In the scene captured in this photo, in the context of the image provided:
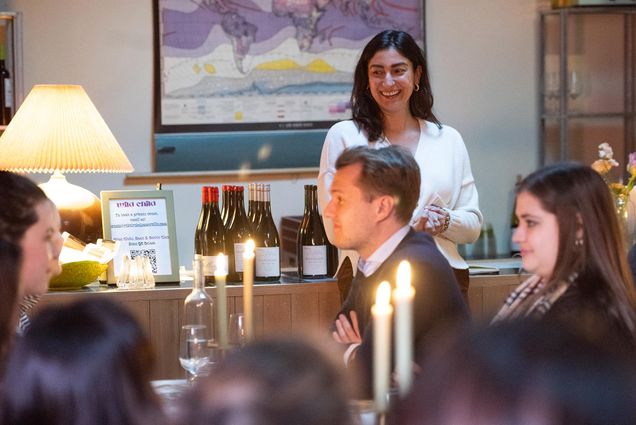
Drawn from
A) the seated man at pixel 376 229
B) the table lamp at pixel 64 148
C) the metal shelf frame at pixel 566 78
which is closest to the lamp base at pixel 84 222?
the table lamp at pixel 64 148

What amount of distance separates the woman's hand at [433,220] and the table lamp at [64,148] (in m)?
0.99

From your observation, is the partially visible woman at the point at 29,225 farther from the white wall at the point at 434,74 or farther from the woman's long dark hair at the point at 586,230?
the white wall at the point at 434,74

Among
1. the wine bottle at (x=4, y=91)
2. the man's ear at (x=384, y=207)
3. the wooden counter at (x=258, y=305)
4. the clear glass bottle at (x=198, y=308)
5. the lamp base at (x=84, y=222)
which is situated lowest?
the wooden counter at (x=258, y=305)

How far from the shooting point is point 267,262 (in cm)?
305

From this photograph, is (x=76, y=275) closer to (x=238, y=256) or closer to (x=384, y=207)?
(x=238, y=256)

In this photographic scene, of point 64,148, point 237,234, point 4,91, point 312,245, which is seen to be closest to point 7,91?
point 4,91

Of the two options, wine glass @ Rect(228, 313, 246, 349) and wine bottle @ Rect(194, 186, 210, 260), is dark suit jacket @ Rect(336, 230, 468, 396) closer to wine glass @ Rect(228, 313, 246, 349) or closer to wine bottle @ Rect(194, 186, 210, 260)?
wine glass @ Rect(228, 313, 246, 349)

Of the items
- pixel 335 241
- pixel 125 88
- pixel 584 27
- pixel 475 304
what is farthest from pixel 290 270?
pixel 584 27

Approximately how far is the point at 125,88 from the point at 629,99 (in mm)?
2443

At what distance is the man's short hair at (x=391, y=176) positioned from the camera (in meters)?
2.47

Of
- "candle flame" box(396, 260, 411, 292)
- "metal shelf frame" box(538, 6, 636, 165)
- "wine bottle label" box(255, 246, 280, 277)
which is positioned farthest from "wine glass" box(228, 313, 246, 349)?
"metal shelf frame" box(538, 6, 636, 165)

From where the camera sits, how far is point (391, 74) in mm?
2977

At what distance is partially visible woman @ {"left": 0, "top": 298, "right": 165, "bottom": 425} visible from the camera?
91cm

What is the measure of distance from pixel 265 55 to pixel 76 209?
2.00 metres
